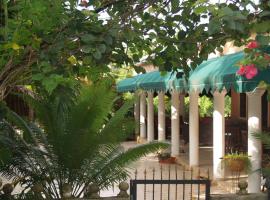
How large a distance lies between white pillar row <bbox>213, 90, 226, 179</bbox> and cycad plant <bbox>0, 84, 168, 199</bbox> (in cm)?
361

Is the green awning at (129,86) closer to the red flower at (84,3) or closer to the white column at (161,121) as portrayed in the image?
the white column at (161,121)

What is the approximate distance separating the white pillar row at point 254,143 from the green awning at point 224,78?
0.66m

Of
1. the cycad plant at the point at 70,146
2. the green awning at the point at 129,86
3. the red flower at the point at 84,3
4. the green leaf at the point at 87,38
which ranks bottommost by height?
the cycad plant at the point at 70,146

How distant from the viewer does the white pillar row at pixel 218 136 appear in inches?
414

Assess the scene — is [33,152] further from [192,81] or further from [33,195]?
[192,81]

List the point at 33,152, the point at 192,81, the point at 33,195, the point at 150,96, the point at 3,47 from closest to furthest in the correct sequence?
the point at 3,47 < the point at 33,195 < the point at 33,152 < the point at 192,81 < the point at 150,96

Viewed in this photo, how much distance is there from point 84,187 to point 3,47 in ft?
14.2

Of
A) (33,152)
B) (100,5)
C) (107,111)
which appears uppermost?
(100,5)

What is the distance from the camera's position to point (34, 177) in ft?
22.6

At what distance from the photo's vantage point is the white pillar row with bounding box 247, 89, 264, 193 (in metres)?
8.53

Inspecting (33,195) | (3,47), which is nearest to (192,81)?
(33,195)

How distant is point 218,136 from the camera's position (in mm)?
10586

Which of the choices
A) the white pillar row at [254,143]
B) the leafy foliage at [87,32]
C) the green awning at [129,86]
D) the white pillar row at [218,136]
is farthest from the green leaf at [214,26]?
the green awning at [129,86]

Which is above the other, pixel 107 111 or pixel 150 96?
pixel 150 96
